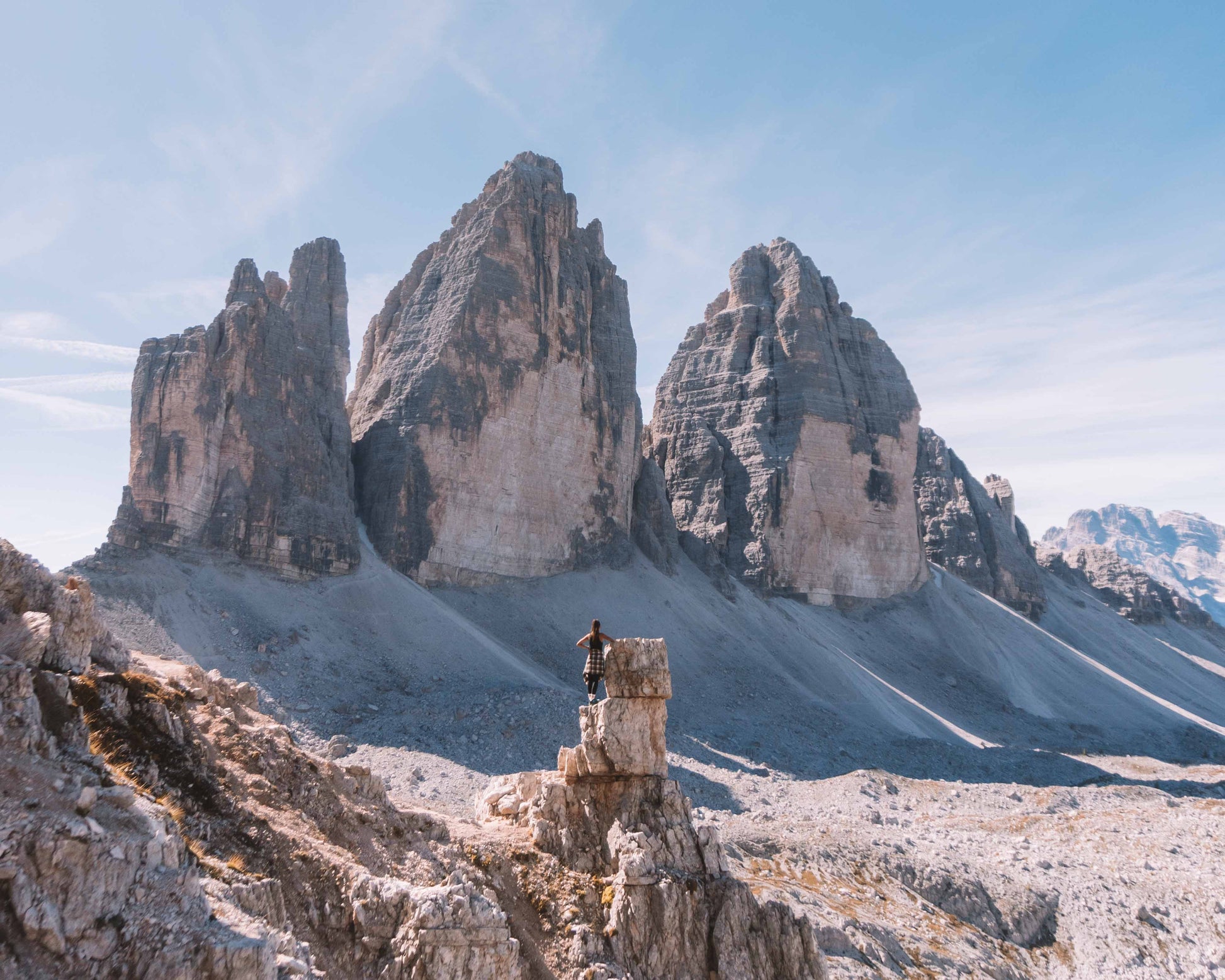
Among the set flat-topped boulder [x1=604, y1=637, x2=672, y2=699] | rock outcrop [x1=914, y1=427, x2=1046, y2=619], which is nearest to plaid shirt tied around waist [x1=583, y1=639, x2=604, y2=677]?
flat-topped boulder [x1=604, y1=637, x2=672, y2=699]

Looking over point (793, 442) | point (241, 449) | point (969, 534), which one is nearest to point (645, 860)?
point (241, 449)

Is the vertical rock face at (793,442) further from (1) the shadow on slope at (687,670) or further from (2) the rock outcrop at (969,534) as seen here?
(2) the rock outcrop at (969,534)

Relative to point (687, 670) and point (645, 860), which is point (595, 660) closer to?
point (645, 860)

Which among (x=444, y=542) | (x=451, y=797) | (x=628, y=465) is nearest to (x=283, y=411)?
(x=444, y=542)

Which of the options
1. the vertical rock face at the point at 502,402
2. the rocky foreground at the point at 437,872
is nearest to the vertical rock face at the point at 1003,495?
the vertical rock face at the point at 502,402

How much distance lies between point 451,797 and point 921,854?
13.8m

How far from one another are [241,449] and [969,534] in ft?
226

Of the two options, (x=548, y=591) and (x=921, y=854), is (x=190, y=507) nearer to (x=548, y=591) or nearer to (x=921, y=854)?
(x=548, y=591)

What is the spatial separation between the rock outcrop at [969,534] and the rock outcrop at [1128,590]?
366 inches

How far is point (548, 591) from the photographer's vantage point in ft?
184

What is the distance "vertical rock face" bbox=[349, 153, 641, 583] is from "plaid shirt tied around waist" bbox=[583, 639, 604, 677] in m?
38.9

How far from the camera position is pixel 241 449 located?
4794cm

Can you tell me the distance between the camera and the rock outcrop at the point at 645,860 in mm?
12086

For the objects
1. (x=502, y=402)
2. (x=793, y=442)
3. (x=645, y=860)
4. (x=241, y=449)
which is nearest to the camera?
(x=645, y=860)
